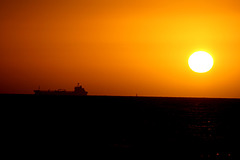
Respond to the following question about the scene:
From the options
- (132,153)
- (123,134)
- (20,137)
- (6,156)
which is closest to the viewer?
(6,156)

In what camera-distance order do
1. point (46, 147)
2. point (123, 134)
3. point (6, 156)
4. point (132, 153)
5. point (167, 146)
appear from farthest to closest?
point (123, 134) → point (167, 146) → point (46, 147) → point (132, 153) → point (6, 156)

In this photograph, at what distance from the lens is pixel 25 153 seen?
3356 cm

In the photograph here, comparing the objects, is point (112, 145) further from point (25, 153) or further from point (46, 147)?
point (25, 153)

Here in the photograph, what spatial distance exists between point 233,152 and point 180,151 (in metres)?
6.09

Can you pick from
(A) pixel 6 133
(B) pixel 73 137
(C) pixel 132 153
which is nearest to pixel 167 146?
(C) pixel 132 153

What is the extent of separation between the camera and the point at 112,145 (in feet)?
131

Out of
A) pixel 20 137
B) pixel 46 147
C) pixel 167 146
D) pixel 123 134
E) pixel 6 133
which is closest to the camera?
pixel 46 147

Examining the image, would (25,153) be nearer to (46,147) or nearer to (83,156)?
(46,147)

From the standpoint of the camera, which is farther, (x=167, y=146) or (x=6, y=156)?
(x=167, y=146)

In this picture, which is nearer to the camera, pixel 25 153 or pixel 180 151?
pixel 25 153

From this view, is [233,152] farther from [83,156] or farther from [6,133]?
[6,133]

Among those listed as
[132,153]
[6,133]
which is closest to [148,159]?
[132,153]

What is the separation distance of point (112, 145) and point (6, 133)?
18099 millimetres

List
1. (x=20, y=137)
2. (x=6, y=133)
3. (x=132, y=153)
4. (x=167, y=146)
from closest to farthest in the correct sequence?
(x=132, y=153)
(x=167, y=146)
(x=20, y=137)
(x=6, y=133)
